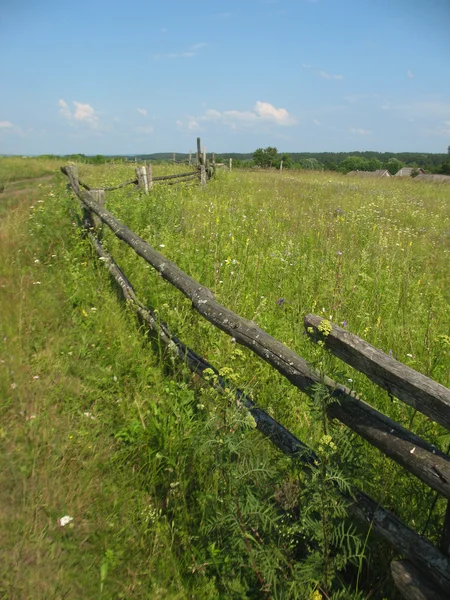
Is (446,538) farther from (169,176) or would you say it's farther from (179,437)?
(169,176)

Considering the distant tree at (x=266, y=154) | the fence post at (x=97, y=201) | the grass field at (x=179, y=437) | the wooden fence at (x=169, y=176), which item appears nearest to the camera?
the grass field at (x=179, y=437)

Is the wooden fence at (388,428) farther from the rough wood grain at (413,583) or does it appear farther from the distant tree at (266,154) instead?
the distant tree at (266,154)

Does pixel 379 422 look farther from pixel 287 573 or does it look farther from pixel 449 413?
pixel 287 573

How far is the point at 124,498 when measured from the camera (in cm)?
234

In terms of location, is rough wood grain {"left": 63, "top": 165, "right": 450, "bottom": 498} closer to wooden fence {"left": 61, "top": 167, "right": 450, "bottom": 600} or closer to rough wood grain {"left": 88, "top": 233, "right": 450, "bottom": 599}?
wooden fence {"left": 61, "top": 167, "right": 450, "bottom": 600}

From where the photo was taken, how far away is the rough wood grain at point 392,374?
62.3 inches

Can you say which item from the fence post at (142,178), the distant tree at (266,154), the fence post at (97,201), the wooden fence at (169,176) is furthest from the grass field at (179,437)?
the distant tree at (266,154)

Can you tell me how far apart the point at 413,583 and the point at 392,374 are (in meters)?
0.84

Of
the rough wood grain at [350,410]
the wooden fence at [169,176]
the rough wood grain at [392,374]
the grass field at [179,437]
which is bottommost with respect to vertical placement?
the grass field at [179,437]

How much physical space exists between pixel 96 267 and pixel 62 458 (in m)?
3.34

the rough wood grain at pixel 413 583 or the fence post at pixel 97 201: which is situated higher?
the fence post at pixel 97 201

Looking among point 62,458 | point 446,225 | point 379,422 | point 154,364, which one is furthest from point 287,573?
point 446,225

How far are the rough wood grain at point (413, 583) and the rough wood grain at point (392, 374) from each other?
0.67 metres

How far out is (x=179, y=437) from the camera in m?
2.59
